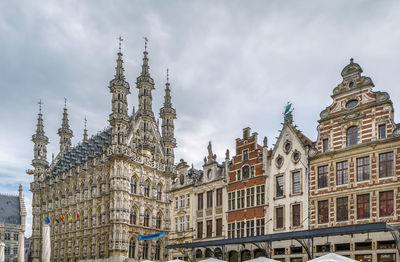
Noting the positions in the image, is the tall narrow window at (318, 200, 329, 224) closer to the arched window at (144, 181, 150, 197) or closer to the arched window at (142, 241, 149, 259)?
the arched window at (142, 241, 149, 259)

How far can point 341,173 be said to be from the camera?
112 ft

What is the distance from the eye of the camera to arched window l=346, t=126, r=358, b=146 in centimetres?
3381

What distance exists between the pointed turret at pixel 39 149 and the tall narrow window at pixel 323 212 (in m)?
67.1

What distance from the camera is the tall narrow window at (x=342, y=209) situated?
109 ft

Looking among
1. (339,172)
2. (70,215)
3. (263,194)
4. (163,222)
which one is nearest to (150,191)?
(163,222)

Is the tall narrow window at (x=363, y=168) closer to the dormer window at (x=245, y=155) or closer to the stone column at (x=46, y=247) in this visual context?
the dormer window at (x=245, y=155)

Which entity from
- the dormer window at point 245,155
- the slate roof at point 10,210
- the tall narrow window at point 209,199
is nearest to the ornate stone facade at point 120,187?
the tall narrow window at point 209,199

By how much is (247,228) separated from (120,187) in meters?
25.6

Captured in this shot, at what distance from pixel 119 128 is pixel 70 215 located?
1767cm

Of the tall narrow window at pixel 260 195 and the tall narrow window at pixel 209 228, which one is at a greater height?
the tall narrow window at pixel 260 195

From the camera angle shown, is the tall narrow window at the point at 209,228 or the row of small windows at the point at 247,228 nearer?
the row of small windows at the point at 247,228

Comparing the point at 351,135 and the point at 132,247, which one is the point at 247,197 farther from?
the point at 132,247

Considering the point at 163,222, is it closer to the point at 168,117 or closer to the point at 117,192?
the point at 117,192

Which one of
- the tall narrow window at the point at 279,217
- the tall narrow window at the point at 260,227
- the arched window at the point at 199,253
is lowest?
the arched window at the point at 199,253
